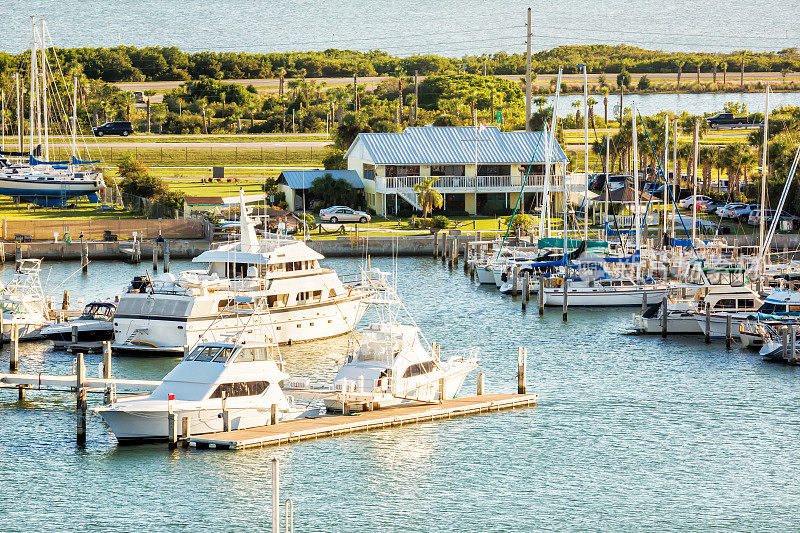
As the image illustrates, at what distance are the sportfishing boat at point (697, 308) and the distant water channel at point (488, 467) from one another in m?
7.60

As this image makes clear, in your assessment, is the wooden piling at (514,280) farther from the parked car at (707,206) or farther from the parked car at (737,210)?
the parked car at (707,206)

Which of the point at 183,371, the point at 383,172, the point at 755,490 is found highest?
the point at 383,172

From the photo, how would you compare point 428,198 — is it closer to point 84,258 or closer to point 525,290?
point 84,258

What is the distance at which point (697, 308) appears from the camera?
66375 millimetres

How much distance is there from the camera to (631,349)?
6303 cm

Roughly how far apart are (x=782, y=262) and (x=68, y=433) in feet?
159

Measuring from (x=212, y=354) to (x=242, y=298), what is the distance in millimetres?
9079

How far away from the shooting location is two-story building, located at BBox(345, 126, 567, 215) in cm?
10562

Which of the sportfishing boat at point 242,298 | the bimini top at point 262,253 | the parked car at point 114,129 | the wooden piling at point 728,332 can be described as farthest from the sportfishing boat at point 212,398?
the parked car at point 114,129

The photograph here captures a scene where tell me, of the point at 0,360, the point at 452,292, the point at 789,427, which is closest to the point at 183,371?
the point at 0,360

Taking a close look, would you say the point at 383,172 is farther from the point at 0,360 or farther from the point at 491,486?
the point at 491,486

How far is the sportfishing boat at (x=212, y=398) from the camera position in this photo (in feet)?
145

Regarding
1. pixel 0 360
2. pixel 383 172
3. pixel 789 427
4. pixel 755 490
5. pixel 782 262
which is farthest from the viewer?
pixel 383 172

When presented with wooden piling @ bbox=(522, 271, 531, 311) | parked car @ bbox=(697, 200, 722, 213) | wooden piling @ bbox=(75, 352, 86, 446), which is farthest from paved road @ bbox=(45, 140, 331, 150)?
wooden piling @ bbox=(75, 352, 86, 446)
